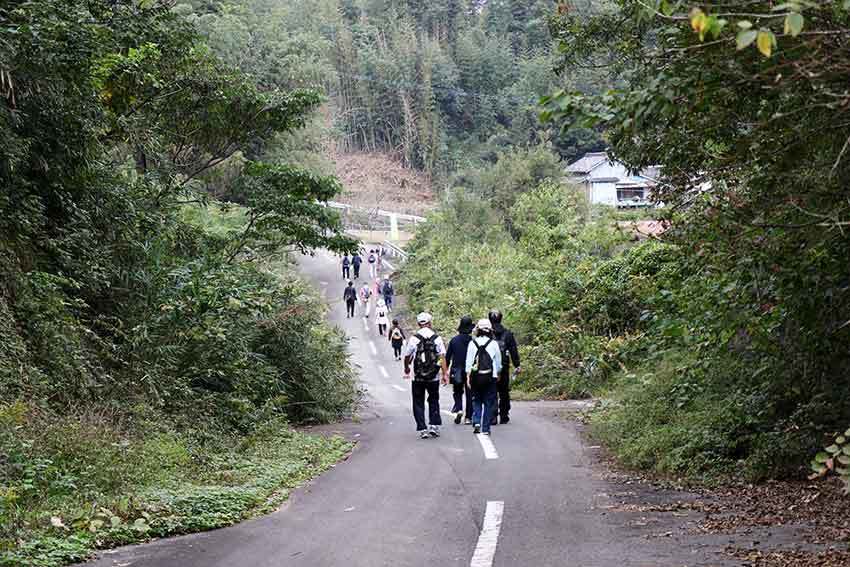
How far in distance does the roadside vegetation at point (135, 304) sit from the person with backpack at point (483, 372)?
222cm

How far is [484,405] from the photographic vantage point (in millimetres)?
15438

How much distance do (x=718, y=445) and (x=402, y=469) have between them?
3.69 metres

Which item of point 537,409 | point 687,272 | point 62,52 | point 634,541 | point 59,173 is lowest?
point 537,409

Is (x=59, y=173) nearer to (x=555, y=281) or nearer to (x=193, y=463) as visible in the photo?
(x=193, y=463)

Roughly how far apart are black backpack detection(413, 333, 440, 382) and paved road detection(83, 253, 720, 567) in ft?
4.16

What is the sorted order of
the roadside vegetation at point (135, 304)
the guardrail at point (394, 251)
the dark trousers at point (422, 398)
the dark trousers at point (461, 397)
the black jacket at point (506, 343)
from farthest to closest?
the guardrail at point (394, 251) → the dark trousers at point (461, 397) → the black jacket at point (506, 343) → the dark trousers at point (422, 398) → the roadside vegetation at point (135, 304)

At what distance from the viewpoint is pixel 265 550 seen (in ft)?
24.9

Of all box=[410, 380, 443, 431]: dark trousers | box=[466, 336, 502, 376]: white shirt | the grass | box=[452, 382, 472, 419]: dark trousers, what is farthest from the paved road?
box=[452, 382, 472, 419]: dark trousers

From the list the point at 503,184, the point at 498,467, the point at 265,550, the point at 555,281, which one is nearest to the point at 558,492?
the point at 498,467

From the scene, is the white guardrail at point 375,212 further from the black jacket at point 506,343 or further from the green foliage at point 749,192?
the green foliage at point 749,192

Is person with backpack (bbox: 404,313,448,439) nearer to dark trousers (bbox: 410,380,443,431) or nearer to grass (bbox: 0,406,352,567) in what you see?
dark trousers (bbox: 410,380,443,431)

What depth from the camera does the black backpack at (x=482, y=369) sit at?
50.2 ft

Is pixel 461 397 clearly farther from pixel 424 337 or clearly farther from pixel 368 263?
pixel 368 263

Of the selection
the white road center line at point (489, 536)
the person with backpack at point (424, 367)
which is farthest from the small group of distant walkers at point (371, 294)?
the white road center line at point (489, 536)
